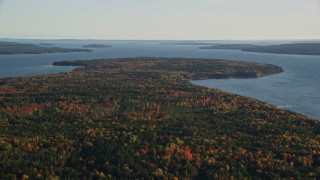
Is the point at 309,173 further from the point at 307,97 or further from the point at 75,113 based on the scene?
the point at 307,97

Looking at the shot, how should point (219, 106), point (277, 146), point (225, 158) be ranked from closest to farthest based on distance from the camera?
point (225, 158) < point (277, 146) < point (219, 106)

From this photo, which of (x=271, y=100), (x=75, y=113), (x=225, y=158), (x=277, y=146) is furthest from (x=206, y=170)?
(x=271, y=100)

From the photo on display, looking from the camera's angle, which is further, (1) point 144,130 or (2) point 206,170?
(1) point 144,130

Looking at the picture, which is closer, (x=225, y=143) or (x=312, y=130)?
(x=225, y=143)

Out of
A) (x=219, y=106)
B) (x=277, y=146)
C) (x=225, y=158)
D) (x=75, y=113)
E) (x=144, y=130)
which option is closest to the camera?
(x=225, y=158)

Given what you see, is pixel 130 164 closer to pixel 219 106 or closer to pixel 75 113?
pixel 75 113

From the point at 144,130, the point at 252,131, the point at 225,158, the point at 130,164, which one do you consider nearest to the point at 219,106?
the point at 252,131
